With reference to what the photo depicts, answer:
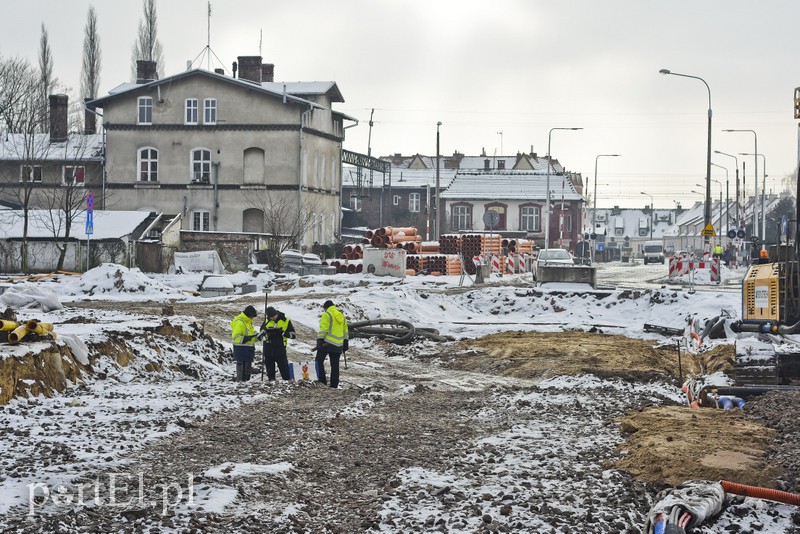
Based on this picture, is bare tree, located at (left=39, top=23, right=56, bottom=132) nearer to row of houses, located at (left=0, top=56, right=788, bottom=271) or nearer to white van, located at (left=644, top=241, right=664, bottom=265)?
row of houses, located at (left=0, top=56, right=788, bottom=271)

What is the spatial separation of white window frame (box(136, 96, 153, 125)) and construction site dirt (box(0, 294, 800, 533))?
4189 centimetres

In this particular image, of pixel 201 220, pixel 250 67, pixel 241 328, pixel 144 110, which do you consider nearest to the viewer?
pixel 241 328

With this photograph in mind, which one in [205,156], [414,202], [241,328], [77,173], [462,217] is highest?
[205,156]

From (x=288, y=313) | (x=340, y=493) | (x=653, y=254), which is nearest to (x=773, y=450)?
(x=340, y=493)

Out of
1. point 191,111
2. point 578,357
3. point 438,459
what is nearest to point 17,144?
point 191,111

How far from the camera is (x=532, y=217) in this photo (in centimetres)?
9200

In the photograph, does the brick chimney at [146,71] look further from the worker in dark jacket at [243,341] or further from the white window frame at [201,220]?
the worker in dark jacket at [243,341]

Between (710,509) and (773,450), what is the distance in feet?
8.39

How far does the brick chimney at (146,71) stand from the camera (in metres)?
61.1

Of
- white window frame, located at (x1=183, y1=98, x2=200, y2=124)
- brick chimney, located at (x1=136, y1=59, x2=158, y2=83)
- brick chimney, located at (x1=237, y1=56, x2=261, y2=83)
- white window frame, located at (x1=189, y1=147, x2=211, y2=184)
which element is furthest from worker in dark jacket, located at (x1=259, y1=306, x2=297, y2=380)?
brick chimney, located at (x1=136, y1=59, x2=158, y2=83)

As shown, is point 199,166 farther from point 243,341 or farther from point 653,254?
point 653,254

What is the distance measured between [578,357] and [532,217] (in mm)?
69847

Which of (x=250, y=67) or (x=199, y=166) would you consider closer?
(x=199, y=166)

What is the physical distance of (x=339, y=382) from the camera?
1928cm
